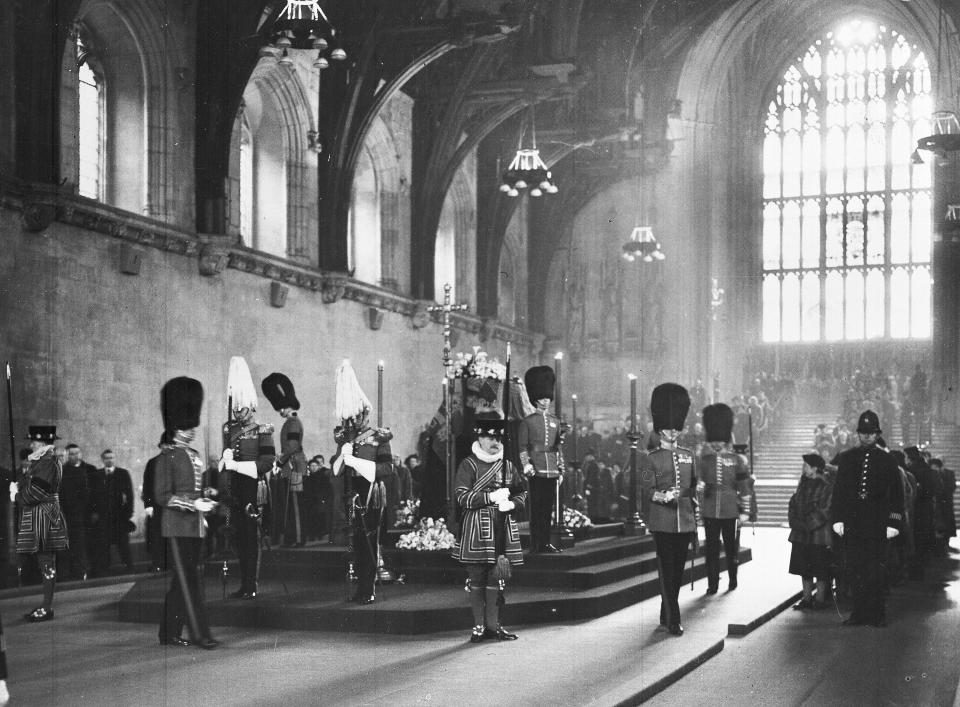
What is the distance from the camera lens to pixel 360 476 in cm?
1116

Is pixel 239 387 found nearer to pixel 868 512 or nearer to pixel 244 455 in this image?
pixel 244 455

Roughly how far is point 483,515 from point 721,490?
15.5 feet

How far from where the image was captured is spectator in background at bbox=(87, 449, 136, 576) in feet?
49.4

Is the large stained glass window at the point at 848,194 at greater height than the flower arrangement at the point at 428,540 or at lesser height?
greater

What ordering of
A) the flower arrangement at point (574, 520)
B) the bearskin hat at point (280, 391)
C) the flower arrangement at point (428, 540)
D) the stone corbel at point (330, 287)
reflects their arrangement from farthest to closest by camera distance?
the stone corbel at point (330, 287) → the flower arrangement at point (574, 520) → the flower arrangement at point (428, 540) → the bearskin hat at point (280, 391)

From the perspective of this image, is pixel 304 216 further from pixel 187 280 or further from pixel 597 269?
pixel 597 269

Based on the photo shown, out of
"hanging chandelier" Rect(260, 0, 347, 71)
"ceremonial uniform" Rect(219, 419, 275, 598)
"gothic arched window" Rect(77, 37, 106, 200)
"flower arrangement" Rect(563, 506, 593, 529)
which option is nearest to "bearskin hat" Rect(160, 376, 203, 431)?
"ceremonial uniform" Rect(219, 419, 275, 598)

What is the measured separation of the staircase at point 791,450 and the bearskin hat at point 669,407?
18.0 metres

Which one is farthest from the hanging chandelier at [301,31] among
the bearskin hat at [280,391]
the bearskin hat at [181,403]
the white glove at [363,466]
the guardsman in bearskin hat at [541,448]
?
the bearskin hat at [181,403]

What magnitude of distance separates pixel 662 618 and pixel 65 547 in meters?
4.84

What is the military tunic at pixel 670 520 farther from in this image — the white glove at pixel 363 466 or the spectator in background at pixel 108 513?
the spectator in background at pixel 108 513

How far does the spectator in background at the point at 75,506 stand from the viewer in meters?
14.6

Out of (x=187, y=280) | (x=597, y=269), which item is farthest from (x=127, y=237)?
(x=597, y=269)

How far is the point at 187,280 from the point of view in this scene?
60.0 feet
